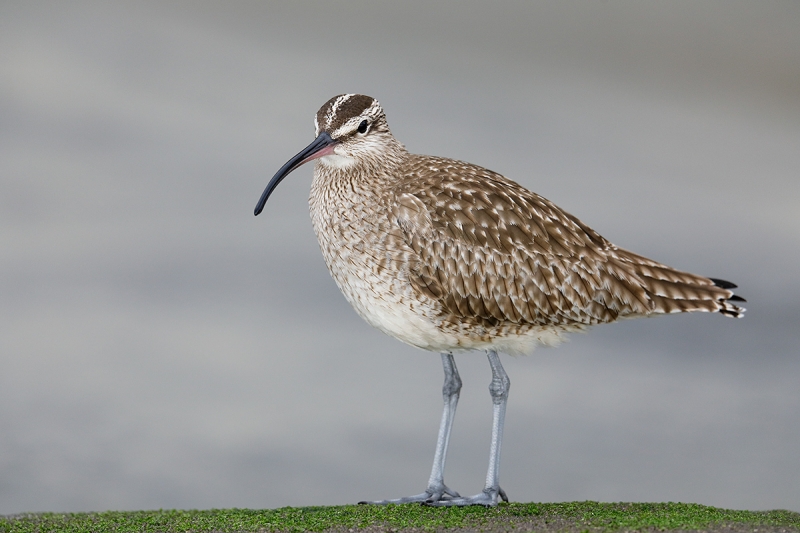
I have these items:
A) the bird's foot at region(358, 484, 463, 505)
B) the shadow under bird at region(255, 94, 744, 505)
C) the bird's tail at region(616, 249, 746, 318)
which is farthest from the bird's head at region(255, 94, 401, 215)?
the bird's foot at region(358, 484, 463, 505)

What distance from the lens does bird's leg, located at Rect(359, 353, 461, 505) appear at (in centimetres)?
1011

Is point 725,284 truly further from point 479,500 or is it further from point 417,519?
point 417,519

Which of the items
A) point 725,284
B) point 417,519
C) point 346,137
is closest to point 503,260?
point 346,137

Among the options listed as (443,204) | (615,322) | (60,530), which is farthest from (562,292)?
(60,530)

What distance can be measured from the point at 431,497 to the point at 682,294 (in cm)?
333

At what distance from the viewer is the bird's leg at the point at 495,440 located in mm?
9758

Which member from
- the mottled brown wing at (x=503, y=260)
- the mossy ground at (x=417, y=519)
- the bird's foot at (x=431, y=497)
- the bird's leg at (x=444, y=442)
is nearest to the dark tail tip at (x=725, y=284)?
the mottled brown wing at (x=503, y=260)

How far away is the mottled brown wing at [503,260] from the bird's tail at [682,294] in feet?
0.21

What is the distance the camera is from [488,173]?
1045 cm

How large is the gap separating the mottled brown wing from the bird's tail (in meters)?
0.06

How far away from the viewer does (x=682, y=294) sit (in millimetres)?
9883

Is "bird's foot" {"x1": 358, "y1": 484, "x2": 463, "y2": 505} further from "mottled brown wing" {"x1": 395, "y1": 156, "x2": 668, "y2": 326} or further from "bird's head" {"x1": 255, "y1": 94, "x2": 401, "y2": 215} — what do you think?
"bird's head" {"x1": 255, "y1": 94, "x2": 401, "y2": 215}

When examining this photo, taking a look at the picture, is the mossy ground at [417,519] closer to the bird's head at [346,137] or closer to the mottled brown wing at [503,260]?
the mottled brown wing at [503,260]

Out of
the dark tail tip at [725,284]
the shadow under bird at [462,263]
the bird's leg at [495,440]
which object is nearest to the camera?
the shadow under bird at [462,263]
